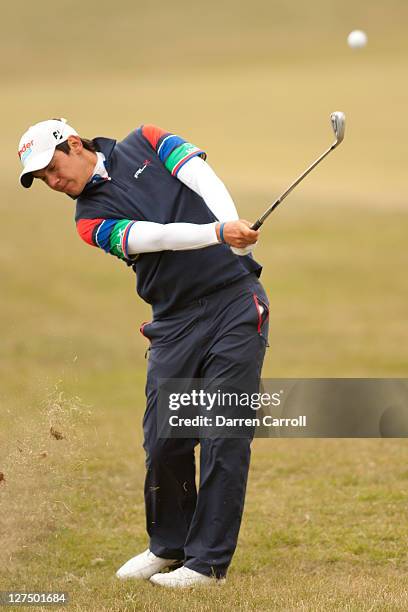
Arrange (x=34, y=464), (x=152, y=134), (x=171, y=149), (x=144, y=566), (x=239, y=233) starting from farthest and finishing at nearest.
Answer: (x=34, y=464) < (x=144, y=566) < (x=152, y=134) < (x=171, y=149) < (x=239, y=233)

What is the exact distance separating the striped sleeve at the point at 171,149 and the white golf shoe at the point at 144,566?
6.32 ft

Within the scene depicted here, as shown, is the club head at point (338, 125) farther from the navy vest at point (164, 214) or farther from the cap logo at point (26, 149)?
the cap logo at point (26, 149)

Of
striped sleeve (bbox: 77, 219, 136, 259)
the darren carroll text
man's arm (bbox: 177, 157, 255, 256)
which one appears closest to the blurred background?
the darren carroll text

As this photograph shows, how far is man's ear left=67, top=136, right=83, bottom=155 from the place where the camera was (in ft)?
17.5

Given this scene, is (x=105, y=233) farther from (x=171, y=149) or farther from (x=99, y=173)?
(x=171, y=149)

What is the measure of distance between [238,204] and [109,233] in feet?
61.2

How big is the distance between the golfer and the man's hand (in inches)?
9.0

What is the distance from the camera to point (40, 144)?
5250mm

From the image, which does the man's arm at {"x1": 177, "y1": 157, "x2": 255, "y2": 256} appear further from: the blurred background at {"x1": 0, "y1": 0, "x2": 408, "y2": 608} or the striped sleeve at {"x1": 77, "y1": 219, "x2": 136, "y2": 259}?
the blurred background at {"x1": 0, "y1": 0, "x2": 408, "y2": 608}

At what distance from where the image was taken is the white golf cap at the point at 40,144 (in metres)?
5.24

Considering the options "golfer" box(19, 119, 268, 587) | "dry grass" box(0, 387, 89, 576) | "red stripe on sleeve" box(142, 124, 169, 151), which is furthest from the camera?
"dry grass" box(0, 387, 89, 576)

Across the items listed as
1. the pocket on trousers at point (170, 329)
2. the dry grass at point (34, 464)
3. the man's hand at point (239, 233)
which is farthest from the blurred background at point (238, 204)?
the man's hand at point (239, 233)

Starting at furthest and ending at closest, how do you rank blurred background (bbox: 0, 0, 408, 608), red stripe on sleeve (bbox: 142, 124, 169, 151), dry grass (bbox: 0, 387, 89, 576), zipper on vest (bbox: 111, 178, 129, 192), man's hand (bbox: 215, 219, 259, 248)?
blurred background (bbox: 0, 0, 408, 608)
dry grass (bbox: 0, 387, 89, 576)
red stripe on sleeve (bbox: 142, 124, 169, 151)
zipper on vest (bbox: 111, 178, 129, 192)
man's hand (bbox: 215, 219, 259, 248)

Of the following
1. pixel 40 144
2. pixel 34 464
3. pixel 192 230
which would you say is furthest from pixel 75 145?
pixel 34 464
